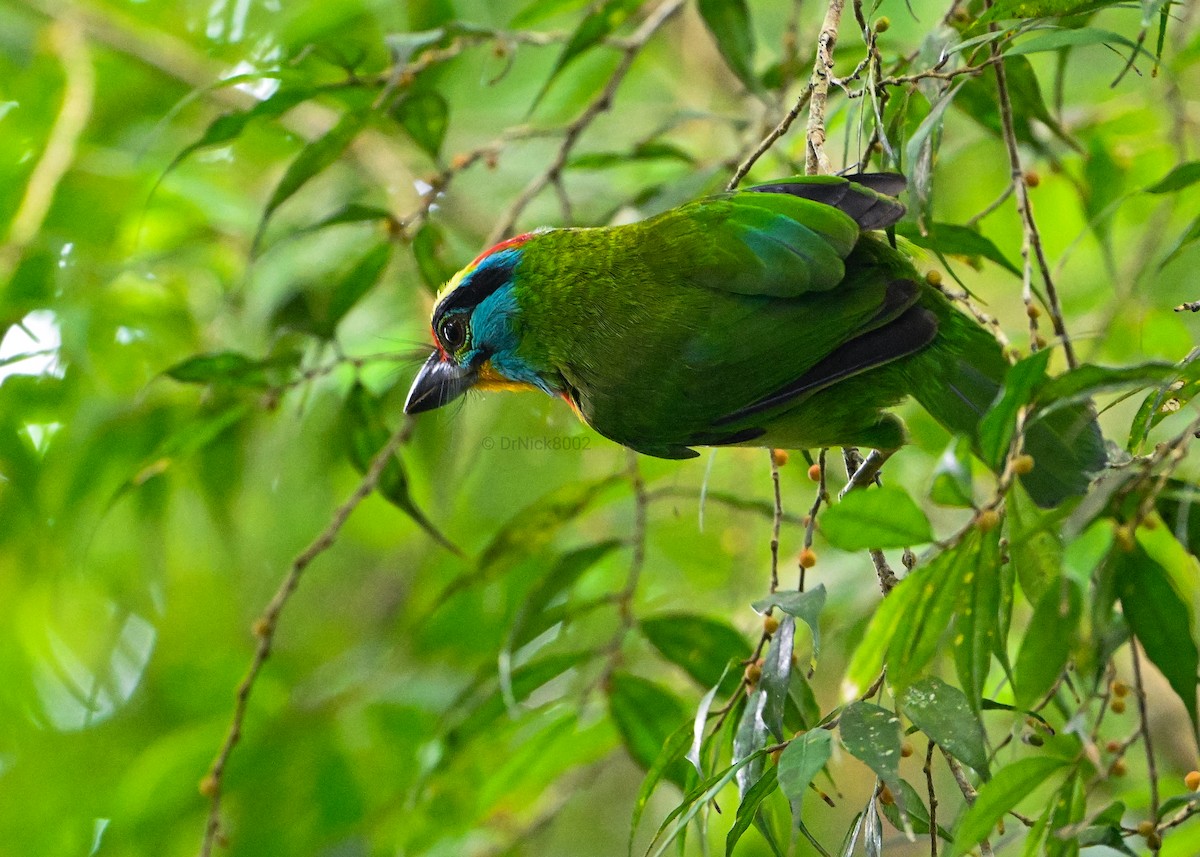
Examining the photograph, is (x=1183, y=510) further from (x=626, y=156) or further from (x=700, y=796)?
(x=626, y=156)

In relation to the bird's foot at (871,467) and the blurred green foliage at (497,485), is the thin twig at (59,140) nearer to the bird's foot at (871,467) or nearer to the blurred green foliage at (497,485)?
the blurred green foliage at (497,485)

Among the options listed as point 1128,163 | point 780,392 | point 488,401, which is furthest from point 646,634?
point 1128,163

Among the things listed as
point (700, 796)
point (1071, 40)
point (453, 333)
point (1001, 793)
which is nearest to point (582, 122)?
point (453, 333)

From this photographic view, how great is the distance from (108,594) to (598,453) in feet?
5.95

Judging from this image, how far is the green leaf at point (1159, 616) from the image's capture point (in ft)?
4.22

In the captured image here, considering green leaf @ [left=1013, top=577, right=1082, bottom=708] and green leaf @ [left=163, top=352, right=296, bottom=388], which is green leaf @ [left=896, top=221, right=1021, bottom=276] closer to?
green leaf @ [left=1013, top=577, right=1082, bottom=708]

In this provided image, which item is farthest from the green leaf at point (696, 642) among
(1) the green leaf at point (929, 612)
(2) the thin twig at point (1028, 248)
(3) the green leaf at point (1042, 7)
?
Result: (3) the green leaf at point (1042, 7)

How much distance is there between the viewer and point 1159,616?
1.30 meters

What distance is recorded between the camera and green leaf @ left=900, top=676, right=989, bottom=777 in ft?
4.38

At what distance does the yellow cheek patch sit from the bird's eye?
8 centimetres

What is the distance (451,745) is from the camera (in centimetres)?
244

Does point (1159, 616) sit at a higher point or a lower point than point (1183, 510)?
lower

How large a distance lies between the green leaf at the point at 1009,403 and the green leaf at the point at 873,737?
0.35 metres

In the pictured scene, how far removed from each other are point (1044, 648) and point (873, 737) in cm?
27
